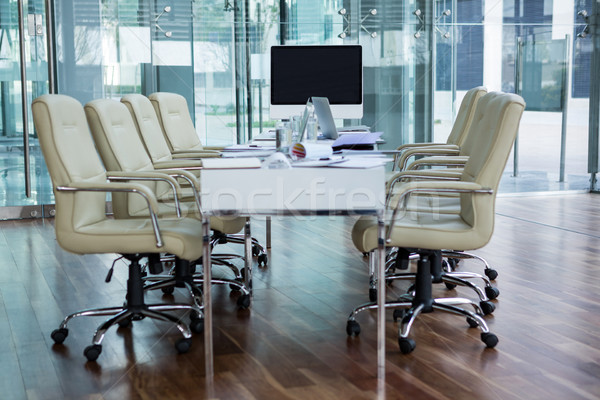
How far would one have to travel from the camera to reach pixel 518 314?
365 cm

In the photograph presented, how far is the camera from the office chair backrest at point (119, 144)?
3357 mm

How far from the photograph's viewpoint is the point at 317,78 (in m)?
5.17

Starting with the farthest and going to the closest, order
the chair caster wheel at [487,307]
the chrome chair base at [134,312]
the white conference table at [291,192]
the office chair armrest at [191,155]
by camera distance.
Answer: the office chair armrest at [191,155] < the chair caster wheel at [487,307] < the chrome chair base at [134,312] < the white conference table at [291,192]

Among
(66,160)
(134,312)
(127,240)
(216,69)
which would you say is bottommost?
(134,312)

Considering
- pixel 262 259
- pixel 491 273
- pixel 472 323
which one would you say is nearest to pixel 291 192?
pixel 472 323

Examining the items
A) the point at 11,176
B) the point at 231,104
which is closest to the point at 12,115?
the point at 11,176

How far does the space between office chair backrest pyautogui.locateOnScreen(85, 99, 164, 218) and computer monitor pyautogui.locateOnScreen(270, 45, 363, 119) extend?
1.43 metres

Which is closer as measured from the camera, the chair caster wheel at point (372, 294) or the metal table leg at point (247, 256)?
the chair caster wheel at point (372, 294)

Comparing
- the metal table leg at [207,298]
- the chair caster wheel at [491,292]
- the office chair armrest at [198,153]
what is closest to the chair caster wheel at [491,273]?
the chair caster wheel at [491,292]

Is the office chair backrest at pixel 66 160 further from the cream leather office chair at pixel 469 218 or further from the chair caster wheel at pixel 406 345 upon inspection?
the chair caster wheel at pixel 406 345

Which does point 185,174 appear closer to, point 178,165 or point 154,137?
point 178,165

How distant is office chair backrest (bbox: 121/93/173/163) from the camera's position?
4.07 metres

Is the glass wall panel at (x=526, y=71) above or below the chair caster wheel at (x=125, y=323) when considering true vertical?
above

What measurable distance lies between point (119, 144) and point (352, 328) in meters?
1.36
